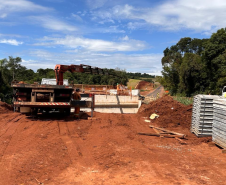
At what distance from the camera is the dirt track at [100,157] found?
4.65 metres

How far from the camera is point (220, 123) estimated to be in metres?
7.27

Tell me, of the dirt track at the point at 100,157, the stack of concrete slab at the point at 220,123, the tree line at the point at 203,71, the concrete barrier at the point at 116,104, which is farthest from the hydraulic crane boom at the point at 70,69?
the tree line at the point at 203,71

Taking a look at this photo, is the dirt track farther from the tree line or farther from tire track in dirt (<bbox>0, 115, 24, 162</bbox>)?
the tree line

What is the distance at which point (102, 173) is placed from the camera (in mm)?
4898

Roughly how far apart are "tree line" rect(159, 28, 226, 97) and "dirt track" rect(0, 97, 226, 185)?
77.2ft

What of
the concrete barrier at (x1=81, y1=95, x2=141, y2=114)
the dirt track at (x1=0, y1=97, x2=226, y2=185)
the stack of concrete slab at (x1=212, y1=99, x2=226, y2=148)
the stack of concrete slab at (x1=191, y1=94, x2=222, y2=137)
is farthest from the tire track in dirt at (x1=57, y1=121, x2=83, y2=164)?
the concrete barrier at (x1=81, y1=95, x2=141, y2=114)

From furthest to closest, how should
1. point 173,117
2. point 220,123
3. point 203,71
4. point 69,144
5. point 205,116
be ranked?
1. point 203,71
2. point 173,117
3. point 205,116
4. point 220,123
5. point 69,144

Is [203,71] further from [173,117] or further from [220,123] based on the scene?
[220,123]

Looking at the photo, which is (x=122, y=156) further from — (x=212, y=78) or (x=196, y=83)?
(x=196, y=83)

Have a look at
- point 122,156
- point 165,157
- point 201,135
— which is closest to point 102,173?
point 122,156

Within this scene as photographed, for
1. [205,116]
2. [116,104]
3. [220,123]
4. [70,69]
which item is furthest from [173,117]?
[116,104]

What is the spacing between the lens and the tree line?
29062 mm

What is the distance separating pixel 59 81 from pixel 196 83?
2918 cm

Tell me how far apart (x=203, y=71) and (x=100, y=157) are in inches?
1318
